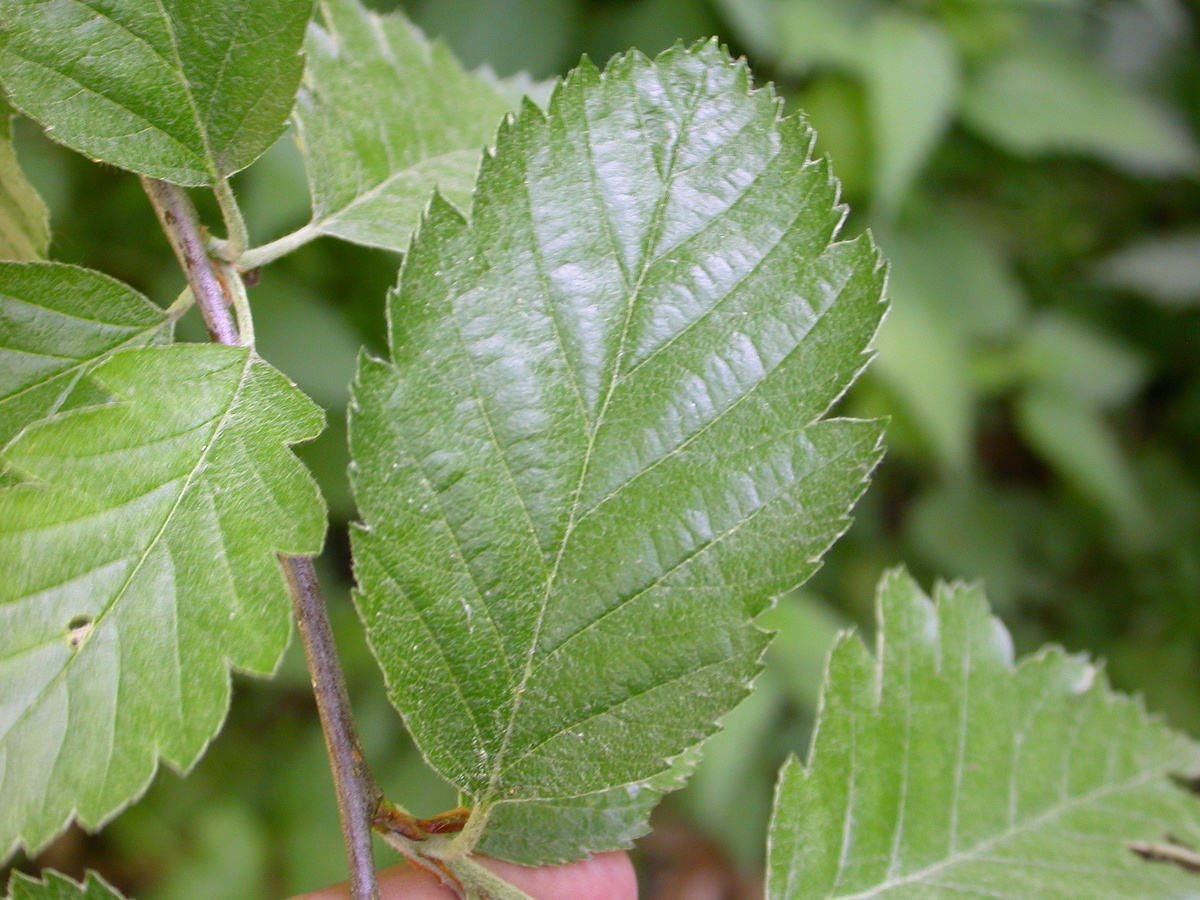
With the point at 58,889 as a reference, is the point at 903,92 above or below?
above

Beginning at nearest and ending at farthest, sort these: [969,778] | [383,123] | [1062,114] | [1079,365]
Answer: [383,123] < [969,778] < [1062,114] < [1079,365]

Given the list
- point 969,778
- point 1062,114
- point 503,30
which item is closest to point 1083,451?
point 1062,114

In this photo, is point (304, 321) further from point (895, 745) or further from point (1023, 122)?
point (1023, 122)

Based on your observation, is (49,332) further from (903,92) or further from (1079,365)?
(1079,365)

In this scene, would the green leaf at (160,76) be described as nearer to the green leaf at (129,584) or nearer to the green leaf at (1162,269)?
the green leaf at (129,584)

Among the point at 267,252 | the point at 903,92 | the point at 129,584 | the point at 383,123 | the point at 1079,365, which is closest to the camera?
the point at 129,584

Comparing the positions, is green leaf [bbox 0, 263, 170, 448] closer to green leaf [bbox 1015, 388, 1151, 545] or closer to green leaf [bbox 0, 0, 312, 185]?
green leaf [bbox 0, 0, 312, 185]

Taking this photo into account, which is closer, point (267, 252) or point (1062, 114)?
point (267, 252)

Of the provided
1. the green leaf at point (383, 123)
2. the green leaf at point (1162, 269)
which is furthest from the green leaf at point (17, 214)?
the green leaf at point (1162, 269)
